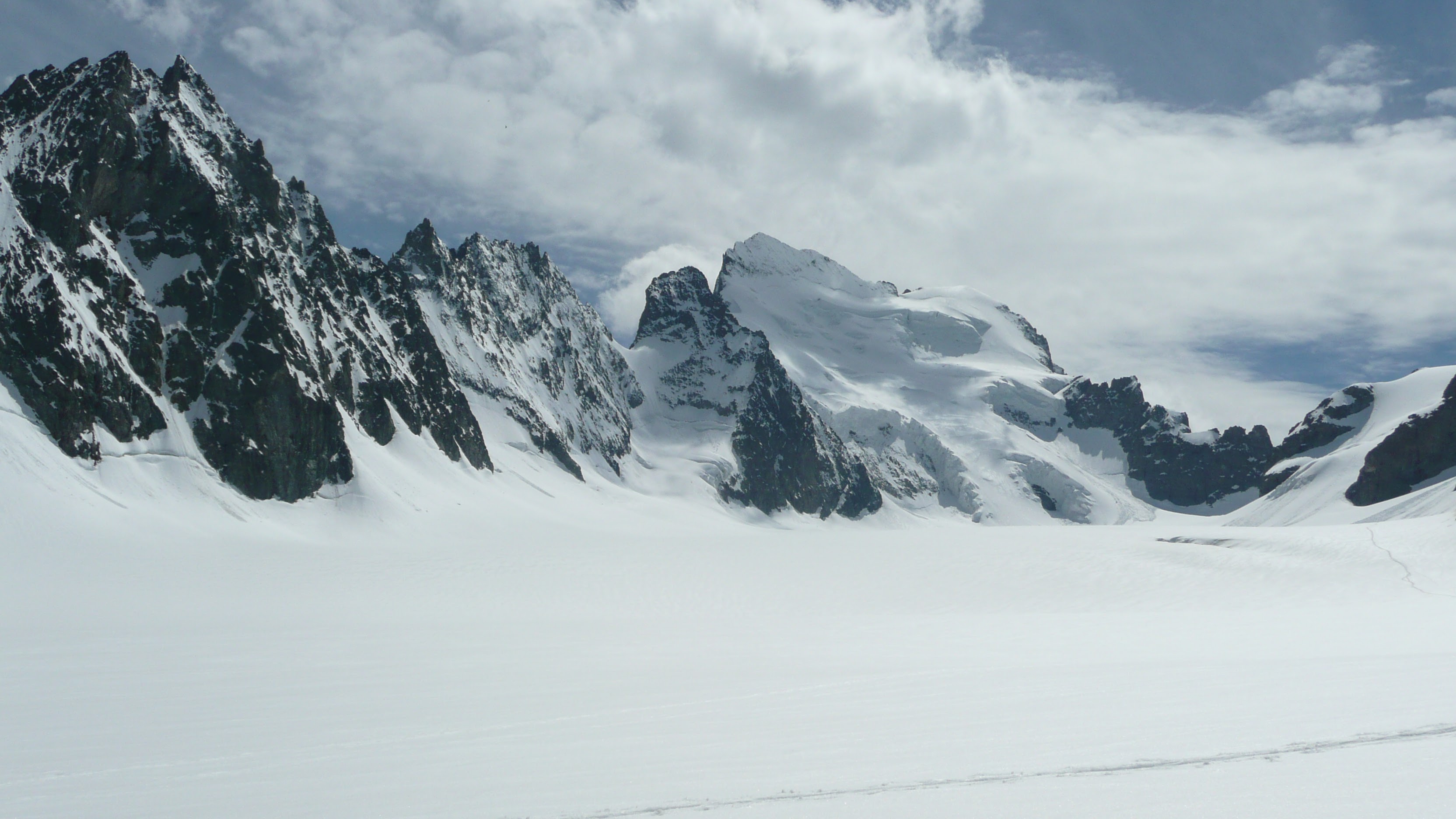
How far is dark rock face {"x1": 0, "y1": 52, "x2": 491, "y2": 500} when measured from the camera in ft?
162

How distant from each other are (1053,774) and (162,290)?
67.1 meters

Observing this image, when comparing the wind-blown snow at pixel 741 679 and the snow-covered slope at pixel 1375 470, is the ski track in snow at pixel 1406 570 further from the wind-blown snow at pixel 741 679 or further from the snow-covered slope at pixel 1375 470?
the snow-covered slope at pixel 1375 470

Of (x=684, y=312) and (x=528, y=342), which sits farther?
(x=684, y=312)

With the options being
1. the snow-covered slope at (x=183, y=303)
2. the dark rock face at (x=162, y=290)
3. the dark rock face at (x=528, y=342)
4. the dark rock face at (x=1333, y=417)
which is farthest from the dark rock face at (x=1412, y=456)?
the dark rock face at (x=162, y=290)

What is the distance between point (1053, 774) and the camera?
26.2 ft

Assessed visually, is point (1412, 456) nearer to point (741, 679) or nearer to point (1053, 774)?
point (741, 679)

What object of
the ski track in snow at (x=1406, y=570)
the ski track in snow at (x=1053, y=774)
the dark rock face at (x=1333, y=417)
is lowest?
the ski track in snow at (x=1053, y=774)

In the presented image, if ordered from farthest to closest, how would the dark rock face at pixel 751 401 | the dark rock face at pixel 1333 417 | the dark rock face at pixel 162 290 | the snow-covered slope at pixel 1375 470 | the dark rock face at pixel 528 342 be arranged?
the dark rock face at pixel 751 401
the dark rock face at pixel 1333 417
the dark rock face at pixel 528 342
the snow-covered slope at pixel 1375 470
the dark rock face at pixel 162 290

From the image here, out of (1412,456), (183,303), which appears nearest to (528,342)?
(183,303)

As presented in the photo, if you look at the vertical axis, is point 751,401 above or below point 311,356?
above

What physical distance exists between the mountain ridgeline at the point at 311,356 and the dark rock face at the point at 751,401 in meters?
0.50

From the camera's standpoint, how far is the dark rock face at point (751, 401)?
155500mm

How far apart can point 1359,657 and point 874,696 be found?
325 inches

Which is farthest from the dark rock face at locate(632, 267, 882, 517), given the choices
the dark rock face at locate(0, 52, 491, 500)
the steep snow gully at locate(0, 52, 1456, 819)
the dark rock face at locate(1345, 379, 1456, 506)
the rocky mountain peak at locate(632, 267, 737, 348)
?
the dark rock face at locate(0, 52, 491, 500)
